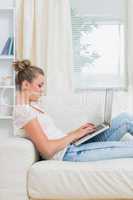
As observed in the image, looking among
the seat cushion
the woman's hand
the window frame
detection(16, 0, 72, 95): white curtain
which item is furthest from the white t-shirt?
the window frame

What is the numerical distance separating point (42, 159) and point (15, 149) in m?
0.35

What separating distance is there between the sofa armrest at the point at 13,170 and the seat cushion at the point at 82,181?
0.05 meters

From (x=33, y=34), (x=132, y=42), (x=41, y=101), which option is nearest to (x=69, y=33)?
(x=33, y=34)

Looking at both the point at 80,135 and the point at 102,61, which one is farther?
the point at 102,61

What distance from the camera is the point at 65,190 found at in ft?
7.17

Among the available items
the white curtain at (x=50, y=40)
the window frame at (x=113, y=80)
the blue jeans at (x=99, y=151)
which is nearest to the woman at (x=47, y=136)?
the blue jeans at (x=99, y=151)

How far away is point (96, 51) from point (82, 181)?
2352 mm

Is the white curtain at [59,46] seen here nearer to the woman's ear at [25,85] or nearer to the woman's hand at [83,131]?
the woman's ear at [25,85]

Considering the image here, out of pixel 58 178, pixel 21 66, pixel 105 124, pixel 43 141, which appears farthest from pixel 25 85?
pixel 58 178

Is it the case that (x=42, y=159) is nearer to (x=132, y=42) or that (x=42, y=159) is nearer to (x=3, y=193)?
(x=3, y=193)

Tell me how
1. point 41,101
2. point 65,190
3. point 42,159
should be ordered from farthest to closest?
point 41,101 < point 42,159 < point 65,190

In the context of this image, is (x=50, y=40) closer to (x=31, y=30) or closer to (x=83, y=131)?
(x=31, y=30)

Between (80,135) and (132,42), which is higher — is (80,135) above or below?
below

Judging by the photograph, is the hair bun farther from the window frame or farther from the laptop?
the window frame
